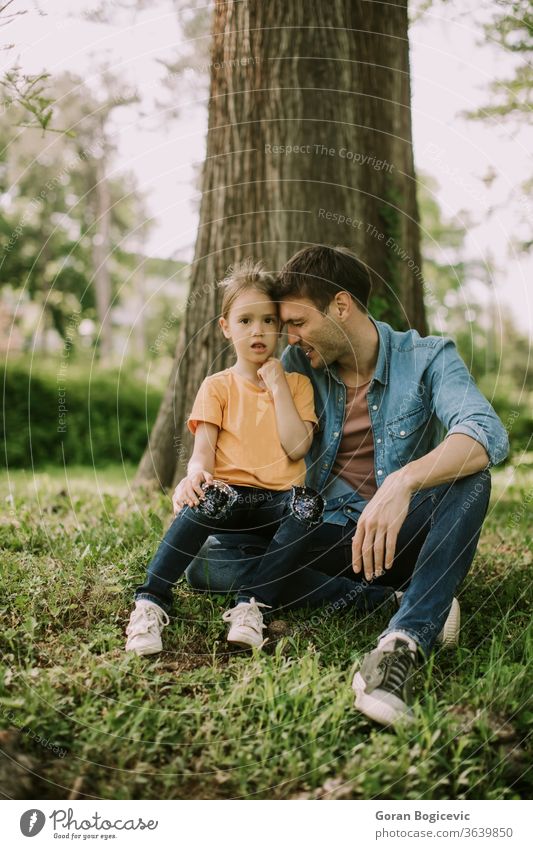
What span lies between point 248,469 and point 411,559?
2.66 feet

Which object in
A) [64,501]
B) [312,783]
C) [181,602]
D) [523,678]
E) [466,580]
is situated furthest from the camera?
[64,501]

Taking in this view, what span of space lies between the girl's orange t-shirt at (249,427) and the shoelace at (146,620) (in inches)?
26.2

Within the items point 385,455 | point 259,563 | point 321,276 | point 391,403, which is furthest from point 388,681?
point 321,276

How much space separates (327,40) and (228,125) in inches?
27.7

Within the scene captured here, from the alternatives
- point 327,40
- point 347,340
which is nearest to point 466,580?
point 347,340

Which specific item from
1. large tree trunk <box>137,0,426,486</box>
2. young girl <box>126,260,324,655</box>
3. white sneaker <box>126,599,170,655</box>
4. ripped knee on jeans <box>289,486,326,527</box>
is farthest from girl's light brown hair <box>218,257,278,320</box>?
white sneaker <box>126,599,170,655</box>

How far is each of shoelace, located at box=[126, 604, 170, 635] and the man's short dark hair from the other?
150 cm

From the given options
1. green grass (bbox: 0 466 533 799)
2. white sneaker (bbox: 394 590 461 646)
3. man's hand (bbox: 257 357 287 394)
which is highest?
man's hand (bbox: 257 357 287 394)

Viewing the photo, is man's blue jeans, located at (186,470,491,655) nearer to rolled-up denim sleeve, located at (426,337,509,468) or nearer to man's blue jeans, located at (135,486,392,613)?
man's blue jeans, located at (135,486,392,613)

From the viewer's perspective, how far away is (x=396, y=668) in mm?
2660

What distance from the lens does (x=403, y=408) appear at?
3.50m

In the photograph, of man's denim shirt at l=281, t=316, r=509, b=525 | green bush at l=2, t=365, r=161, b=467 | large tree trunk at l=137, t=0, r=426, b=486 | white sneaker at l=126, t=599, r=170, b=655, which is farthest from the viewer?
green bush at l=2, t=365, r=161, b=467

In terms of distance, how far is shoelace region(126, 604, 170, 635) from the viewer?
3032 mm
